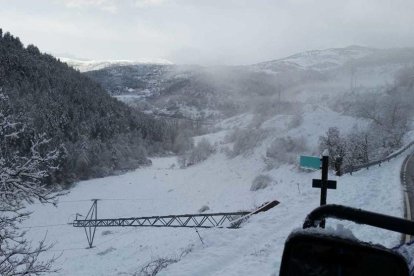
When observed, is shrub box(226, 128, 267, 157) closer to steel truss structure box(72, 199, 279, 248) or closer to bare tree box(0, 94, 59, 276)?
steel truss structure box(72, 199, 279, 248)

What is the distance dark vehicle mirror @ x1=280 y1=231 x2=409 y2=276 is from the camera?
4.51 feet

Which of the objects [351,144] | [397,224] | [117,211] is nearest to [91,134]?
[117,211]

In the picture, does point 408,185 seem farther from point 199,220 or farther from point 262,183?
point 262,183

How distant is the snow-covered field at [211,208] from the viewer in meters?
13.2

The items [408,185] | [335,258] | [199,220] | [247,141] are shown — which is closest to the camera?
[335,258]

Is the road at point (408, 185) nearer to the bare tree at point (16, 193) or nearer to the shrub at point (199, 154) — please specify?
the bare tree at point (16, 193)

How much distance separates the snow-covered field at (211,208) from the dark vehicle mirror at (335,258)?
762cm

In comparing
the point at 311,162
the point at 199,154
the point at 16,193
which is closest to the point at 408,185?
the point at 311,162

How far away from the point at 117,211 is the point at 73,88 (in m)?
65.8

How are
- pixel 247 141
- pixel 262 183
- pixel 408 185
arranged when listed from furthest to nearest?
pixel 247 141
pixel 262 183
pixel 408 185

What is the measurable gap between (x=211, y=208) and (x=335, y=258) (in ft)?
130

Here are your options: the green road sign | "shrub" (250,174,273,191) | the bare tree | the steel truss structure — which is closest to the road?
the green road sign

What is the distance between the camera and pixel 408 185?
863 inches

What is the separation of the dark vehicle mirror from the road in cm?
941
